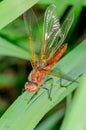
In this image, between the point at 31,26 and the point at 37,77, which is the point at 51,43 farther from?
the point at 37,77

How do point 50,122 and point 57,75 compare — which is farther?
point 50,122

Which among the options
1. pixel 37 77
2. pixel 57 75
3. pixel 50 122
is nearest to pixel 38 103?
pixel 57 75

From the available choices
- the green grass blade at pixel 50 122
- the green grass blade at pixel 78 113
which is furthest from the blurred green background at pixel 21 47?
the green grass blade at pixel 78 113

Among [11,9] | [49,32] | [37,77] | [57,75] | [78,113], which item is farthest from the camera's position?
[49,32]

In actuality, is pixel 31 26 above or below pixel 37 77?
above

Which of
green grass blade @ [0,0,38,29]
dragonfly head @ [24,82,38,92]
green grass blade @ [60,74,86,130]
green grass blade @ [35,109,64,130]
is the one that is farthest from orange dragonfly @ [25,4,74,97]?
green grass blade @ [60,74,86,130]

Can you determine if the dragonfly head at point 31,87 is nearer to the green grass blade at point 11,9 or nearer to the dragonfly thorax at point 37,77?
the dragonfly thorax at point 37,77

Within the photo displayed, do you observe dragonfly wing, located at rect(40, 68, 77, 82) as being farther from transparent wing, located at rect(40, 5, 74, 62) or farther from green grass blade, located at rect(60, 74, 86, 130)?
green grass blade, located at rect(60, 74, 86, 130)
